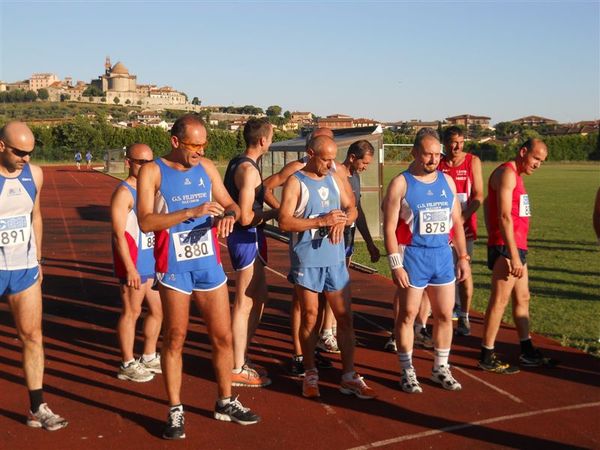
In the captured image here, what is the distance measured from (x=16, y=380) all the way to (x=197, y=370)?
157cm

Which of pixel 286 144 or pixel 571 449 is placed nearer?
pixel 571 449

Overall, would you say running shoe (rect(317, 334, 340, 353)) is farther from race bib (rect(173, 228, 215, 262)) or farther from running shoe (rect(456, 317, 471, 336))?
race bib (rect(173, 228, 215, 262))

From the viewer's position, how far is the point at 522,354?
6582mm

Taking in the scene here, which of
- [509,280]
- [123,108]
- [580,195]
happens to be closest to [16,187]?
[509,280]

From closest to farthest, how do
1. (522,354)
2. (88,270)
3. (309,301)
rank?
(309,301)
(522,354)
(88,270)

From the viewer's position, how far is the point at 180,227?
187 inches

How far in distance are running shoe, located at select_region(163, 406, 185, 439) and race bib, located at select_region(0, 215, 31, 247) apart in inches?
63.6

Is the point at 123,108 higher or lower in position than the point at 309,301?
higher

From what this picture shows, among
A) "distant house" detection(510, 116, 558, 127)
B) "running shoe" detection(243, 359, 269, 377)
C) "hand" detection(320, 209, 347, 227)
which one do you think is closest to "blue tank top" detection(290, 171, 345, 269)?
"hand" detection(320, 209, 347, 227)

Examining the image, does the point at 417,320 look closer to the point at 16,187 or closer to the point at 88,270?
the point at 16,187

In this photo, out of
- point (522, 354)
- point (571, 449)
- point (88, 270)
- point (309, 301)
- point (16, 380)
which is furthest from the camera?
point (88, 270)

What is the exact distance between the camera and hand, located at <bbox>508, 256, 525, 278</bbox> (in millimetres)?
6129

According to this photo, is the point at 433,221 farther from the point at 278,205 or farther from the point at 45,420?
the point at 45,420

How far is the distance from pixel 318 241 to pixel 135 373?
205 centimetres
